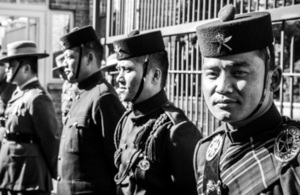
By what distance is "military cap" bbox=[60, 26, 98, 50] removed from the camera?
5094 millimetres

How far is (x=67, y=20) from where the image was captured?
12.7m

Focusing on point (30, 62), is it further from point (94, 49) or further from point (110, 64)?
point (94, 49)

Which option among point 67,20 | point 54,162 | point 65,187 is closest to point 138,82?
point 65,187

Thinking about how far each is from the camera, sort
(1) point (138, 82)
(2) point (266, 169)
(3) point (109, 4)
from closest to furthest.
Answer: (2) point (266, 169)
(1) point (138, 82)
(3) point (109, 4)

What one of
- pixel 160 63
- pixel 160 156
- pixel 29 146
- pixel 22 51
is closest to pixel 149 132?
pixel 160 156

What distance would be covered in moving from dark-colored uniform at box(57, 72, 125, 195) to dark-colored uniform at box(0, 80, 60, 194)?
1.33 m

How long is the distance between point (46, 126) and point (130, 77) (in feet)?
7.60

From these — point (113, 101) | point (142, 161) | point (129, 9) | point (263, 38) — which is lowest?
point (142, 161)

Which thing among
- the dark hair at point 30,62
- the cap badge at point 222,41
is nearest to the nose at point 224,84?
the cap badge at point 222,41

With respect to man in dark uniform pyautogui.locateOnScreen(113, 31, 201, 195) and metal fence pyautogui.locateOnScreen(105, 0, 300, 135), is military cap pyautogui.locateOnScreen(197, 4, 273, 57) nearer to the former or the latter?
man in dark uniform pyautogui.locateOnScreen(113, 31, 201, 195)

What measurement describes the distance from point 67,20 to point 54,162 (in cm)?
698

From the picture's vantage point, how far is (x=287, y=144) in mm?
2305

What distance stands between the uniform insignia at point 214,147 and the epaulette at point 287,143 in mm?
355

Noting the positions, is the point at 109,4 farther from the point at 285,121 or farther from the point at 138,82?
the point at 285,121
